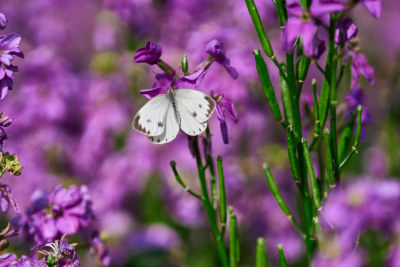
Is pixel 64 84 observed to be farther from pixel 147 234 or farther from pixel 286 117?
pixel 286 117

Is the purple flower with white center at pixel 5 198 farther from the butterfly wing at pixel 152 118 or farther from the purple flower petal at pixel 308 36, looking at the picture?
the purple flower petal at pixel 308 36

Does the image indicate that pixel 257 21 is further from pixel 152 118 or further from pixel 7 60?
pixel 7 60

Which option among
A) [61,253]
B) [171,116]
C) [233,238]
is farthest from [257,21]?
[61,253]

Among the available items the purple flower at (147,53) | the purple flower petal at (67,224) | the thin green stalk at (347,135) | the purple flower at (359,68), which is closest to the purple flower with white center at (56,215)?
A: the purple flower petal at (67,224)

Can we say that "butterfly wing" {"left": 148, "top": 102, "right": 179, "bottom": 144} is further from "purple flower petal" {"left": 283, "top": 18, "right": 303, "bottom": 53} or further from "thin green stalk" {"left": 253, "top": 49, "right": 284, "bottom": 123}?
"purple flower petal" {"left": 283, "top": 18, "right": 303, "bottom": 53}

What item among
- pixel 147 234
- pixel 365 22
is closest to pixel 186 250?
pixel 147 234

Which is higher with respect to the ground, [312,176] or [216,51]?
[216,51]
